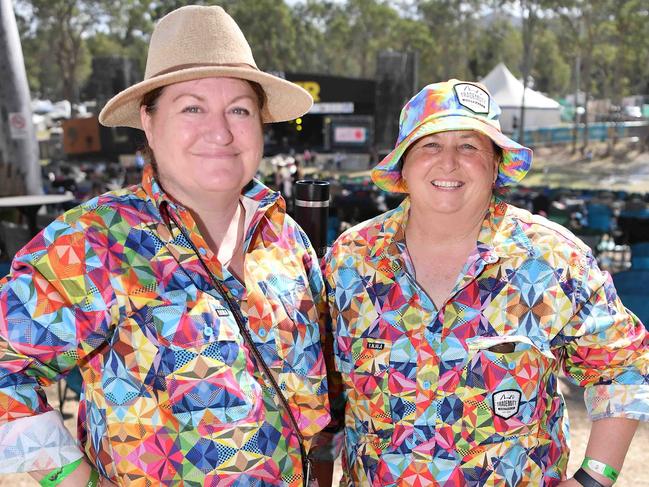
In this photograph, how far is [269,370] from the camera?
1.62 metres

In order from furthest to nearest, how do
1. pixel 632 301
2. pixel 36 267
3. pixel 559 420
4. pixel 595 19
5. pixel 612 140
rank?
1. pixel 595 19
2. pixel 612 140
3. pixel 632 301
4. pixel 559 420
5. pixel 36 267

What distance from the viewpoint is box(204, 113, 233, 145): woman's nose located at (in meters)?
1.60

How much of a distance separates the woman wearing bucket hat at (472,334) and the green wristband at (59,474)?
0.79 m

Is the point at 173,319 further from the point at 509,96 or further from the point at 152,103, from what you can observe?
the point at 509,96

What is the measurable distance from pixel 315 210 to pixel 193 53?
3.08ft

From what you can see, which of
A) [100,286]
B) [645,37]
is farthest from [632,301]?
[645,37]

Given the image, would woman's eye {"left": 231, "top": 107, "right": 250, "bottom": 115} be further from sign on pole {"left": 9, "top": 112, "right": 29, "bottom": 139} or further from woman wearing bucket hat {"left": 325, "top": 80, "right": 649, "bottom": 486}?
sign on pole {"left": 9, "top": 112, "right": 29, "bottom": 139}

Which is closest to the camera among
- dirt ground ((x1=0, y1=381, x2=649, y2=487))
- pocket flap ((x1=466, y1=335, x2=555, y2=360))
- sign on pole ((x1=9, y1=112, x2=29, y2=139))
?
pocket flap ((x1=466, y1=335, x2=555, y2=360))

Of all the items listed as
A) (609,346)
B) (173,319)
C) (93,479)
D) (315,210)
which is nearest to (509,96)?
(315,210)

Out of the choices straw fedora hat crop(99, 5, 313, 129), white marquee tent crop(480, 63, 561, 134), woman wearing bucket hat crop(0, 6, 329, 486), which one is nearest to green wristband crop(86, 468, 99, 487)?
woman wearing bucket hat crop(0, 6, 329, 486)

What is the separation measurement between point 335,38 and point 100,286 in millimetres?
60544

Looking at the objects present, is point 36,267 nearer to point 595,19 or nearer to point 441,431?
point 441,431

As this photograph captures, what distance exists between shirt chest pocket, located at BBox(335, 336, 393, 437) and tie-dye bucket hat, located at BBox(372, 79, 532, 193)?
1.82ft

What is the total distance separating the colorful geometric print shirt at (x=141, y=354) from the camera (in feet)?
4.56
